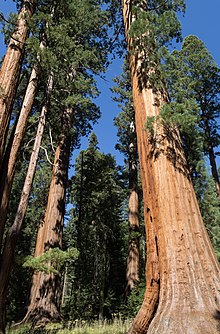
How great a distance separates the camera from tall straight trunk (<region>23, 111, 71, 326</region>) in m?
7.98

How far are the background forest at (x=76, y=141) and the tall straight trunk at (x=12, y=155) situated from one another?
0.8 inches

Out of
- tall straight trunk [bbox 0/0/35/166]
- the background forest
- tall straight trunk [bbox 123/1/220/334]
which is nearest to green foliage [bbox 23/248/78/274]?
Result: the background forest

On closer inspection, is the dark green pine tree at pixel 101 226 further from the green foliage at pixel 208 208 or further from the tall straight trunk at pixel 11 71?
the tall straight trunk at pixel 11 71

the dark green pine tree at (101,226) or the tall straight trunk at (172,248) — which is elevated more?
the dark green pine tree at (101,226)

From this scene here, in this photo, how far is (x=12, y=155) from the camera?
19.4ft

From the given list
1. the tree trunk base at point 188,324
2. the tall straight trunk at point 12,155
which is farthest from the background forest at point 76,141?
the tree trunk base at point 188,324

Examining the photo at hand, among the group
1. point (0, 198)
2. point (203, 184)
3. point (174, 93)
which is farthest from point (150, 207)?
point (203, 184)

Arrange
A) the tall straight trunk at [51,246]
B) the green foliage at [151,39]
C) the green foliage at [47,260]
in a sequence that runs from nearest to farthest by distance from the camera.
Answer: the green foliage at [151,39], the green foliage at [47,260], the tall straight trunk at [51,246]

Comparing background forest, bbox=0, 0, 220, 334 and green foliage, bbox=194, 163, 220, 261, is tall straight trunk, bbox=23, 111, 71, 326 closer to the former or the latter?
background forest, bbox=0, 0, 220, 334

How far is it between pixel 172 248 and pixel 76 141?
13.8 meters

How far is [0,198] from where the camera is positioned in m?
5.41

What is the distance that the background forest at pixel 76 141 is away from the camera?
5.21 m

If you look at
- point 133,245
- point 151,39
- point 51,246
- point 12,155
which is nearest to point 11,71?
point 12,155

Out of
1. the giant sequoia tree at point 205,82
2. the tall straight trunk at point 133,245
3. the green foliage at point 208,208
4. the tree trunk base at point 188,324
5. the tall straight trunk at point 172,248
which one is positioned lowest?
the tree trunk base at point 188,324
